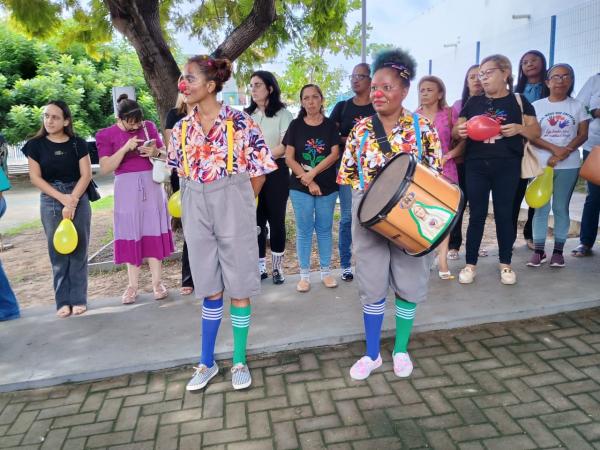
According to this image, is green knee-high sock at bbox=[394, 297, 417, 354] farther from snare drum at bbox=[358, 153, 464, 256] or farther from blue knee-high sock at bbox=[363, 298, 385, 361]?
snare drum at bbox=[358, 153, 464, 256]

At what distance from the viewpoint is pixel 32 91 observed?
18969mm

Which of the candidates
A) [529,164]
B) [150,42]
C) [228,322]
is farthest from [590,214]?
[150,42]

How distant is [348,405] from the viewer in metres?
2.91

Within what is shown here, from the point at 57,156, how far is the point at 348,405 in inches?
123

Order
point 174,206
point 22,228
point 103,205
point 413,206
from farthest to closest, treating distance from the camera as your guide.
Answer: point 103,205, point 22,228, point 174,206, point 413,206

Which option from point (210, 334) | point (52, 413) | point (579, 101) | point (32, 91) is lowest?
point (52, 413)

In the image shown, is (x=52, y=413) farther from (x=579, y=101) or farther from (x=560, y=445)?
(x=579, y=101)

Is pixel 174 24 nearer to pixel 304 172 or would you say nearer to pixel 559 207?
pixel 304 172

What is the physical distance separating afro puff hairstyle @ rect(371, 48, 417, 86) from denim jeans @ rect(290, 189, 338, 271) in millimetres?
1534

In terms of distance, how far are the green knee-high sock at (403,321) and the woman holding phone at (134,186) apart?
2.38 meters

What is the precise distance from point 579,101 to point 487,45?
12.0 meters

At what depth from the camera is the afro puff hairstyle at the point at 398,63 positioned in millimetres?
3004

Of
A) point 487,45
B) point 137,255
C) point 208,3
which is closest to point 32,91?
point 208,3

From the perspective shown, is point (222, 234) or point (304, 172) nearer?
point (222, 234)
